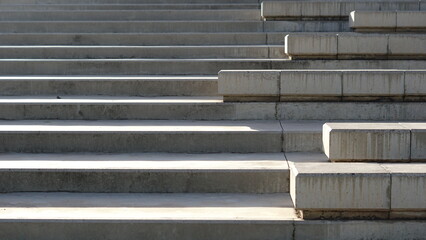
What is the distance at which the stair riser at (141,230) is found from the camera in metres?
5.55

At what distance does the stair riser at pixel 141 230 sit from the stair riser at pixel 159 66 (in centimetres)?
387

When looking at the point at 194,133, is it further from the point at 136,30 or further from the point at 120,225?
the point at 136,30

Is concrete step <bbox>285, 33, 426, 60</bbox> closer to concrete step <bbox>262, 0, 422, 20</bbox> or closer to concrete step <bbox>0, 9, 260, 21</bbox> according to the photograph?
concrete step <bbox>262, 0, 422, 20</bbox>

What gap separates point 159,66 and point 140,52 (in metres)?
0.68

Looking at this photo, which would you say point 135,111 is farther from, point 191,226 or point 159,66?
point 191,226

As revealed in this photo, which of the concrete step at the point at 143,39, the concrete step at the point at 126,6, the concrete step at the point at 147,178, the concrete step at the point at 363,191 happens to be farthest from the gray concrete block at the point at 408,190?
the concrete step at the point at 126,6

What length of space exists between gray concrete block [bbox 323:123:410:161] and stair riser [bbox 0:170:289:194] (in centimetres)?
48

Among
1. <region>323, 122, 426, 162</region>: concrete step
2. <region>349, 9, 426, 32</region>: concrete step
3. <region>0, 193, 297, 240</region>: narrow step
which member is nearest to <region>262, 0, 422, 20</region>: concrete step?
<region>349, 9, 426, 32</region>: concrete step

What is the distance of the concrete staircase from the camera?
18.3 ft

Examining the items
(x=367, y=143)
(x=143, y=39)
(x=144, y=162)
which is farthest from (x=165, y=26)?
(x=367, y=143)

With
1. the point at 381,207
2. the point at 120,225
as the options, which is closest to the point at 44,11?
the point at 120,225

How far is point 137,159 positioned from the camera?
6770 mm

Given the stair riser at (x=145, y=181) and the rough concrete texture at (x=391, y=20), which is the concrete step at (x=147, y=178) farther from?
the rough concrete texture at (x=391, y=20)

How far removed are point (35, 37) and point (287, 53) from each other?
3752mm
